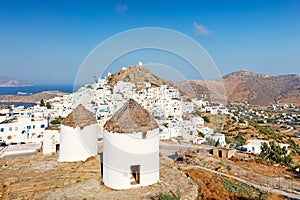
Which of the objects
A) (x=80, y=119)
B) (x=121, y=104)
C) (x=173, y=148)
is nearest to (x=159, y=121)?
(x=80, y=119)

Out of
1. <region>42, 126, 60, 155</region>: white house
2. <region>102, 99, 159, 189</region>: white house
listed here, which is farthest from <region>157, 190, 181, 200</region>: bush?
<region>42, 126, 60, 155</region>: white house

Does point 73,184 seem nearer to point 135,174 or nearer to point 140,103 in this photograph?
point 135,174

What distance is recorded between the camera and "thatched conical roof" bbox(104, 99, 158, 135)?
9305 mm

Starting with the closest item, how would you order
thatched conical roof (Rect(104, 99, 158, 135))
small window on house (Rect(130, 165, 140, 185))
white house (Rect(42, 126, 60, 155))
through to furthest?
thatched conical roof (Rect(104, 99, 158, 135))
small window on house (Rect(130, 165, 140, 185))
white house (Rect(42, 126, 60, 155))

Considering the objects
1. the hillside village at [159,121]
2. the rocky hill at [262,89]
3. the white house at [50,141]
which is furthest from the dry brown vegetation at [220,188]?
the rocky hill at [262,89]

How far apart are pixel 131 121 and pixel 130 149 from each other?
39.4 inches

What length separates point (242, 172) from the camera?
14.1 m

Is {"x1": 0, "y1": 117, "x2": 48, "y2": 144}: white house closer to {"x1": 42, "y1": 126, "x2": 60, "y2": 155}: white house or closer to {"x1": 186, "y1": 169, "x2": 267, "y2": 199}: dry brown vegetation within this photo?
{"x1": 42, "y1": 126, "x2": 60, "y2": 155}: white house

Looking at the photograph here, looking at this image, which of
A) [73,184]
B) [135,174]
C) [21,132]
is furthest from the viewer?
[21,132]

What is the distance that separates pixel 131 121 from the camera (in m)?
9.43

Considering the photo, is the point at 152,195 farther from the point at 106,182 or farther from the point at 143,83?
the point at 143,83

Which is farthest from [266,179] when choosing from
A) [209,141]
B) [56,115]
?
[56,115]

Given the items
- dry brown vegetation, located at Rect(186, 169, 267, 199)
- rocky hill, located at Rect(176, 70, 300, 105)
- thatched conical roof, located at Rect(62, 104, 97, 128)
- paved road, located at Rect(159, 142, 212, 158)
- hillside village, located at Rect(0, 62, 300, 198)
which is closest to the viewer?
dry brown vegetation, located at Rect(186, 169, 267, 199)

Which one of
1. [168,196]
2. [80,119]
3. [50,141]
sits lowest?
[168,196]
